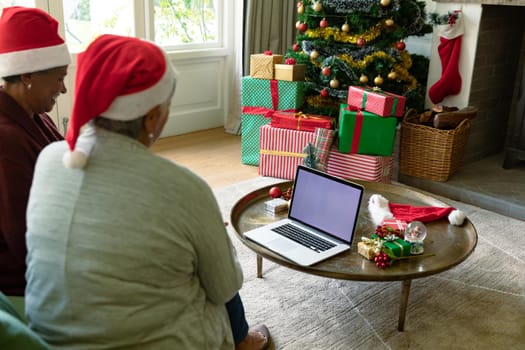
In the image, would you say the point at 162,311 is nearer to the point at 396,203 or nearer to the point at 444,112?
the point at 396,203

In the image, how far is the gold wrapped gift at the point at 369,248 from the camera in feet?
6.41

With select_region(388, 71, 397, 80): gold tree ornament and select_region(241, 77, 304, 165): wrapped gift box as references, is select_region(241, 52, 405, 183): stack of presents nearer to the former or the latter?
select_region(241, 77, 304, 165): wrapped gift box

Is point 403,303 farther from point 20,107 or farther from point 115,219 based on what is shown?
point 20,107

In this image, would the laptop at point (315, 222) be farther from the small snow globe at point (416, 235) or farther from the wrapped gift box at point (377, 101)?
the wrapped gift box at point (377, 101)

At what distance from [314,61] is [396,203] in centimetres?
170

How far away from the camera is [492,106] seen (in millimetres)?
4008

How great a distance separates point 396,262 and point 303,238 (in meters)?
0.36

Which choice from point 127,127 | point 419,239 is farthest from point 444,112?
point 127,127

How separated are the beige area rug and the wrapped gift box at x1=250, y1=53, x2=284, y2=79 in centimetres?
159

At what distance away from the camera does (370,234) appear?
7.13 feet

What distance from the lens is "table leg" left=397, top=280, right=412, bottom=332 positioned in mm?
2033

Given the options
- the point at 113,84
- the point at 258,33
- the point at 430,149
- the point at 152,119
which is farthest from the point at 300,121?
the point at 113,84

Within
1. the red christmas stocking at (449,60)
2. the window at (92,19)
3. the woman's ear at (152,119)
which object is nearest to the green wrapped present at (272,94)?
the red christmas stocking at (449,60)

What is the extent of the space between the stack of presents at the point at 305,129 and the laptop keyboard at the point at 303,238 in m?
0.89
